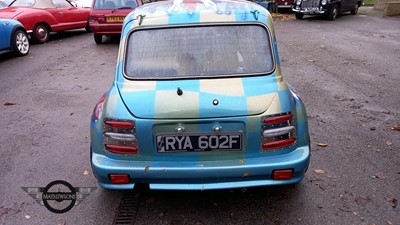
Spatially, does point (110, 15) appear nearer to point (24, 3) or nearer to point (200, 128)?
point (24, 3)

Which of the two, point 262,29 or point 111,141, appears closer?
point 111,141

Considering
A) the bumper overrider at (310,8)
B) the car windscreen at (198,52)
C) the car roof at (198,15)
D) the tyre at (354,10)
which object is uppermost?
the car roof at (198,15)

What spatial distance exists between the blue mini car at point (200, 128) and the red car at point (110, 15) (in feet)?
27.2

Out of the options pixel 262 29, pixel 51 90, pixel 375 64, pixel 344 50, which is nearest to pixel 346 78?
pixel 375 64

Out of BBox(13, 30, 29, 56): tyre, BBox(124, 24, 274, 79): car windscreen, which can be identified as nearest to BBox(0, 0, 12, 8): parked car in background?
BBox(13, 30, 29, 56): tyre

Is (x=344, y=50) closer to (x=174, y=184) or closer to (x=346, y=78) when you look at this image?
(x=346, y=78)

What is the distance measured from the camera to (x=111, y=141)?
2.96 metres

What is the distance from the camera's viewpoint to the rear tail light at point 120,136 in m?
2.87

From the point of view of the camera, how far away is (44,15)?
11.8 m

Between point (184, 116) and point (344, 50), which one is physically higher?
point (184, 116)

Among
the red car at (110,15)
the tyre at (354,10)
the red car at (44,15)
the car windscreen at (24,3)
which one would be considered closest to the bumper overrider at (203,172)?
the red car at (110,15)

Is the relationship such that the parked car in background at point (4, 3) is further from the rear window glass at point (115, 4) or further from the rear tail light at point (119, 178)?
the rear tail light at point (119, 178)

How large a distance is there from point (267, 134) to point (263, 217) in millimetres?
792

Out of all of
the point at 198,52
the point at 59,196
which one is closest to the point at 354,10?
the point at 198,52
